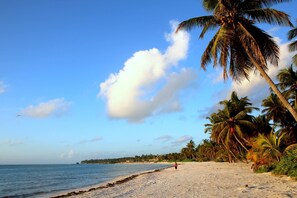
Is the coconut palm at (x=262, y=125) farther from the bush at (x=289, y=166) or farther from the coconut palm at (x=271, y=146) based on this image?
the bush at (x=289, y=166)

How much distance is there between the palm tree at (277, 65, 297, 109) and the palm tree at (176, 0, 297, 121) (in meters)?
13.4

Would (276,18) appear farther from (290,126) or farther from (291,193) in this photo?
(290,126)

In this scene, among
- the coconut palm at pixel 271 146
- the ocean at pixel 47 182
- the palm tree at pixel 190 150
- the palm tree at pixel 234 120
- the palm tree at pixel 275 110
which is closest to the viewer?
the coconut palm at pixel 271 146

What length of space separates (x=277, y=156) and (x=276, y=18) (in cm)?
1111

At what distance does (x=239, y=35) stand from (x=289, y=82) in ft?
51.3

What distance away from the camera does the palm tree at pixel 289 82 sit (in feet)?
96.4

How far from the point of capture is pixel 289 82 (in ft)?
97.0

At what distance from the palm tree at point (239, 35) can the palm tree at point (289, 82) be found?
44.1ft

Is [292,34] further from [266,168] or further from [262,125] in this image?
[262,125]

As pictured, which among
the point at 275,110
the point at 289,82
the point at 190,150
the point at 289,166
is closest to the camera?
the point at 289,166

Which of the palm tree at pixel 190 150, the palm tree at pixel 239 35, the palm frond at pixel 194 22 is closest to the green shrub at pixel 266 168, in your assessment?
the palm tree at pixel 239 35

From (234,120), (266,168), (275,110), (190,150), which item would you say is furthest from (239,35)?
(190,150)

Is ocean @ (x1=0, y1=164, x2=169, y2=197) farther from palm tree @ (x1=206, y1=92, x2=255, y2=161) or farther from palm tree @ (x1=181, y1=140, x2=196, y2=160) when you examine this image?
palm tree @ (x1=181, y1=140, x2=196, y2=160)

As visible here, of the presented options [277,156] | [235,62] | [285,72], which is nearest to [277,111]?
[285,72]
